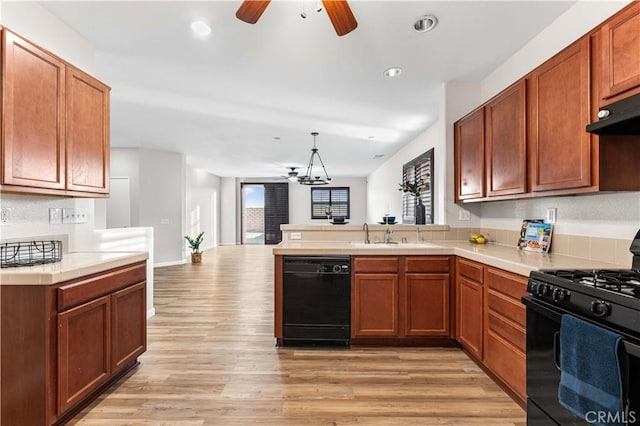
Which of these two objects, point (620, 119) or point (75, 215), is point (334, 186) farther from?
point (620, 119)

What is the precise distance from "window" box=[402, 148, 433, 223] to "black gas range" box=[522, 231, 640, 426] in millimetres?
3141

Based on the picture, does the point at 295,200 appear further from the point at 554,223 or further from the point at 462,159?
the point at 554,223

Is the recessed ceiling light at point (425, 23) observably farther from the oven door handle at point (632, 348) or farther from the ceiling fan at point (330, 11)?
the oven door handle at point (632, 348)

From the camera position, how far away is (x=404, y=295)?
2766 mm

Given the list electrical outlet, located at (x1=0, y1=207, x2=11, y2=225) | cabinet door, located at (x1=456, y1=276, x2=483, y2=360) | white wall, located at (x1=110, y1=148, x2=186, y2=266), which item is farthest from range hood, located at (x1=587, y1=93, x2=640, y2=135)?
white wall, located at (x1=110, y1=148, x2=186, y2=266)

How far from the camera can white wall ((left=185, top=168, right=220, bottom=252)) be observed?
895cm

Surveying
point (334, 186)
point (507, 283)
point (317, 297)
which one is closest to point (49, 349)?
point (317, 297)

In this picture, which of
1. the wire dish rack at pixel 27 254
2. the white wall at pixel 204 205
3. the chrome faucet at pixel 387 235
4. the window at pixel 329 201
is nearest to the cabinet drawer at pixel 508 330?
the chrome faucet at pixel 387 235

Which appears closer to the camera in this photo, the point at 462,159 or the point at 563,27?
the point at 563,27

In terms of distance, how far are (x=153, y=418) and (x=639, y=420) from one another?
2329mm

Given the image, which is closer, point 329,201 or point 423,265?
point 423,265

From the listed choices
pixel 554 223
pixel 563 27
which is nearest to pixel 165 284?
pixel 554 223

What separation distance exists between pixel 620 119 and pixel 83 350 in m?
3.14

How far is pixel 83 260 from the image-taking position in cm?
203
